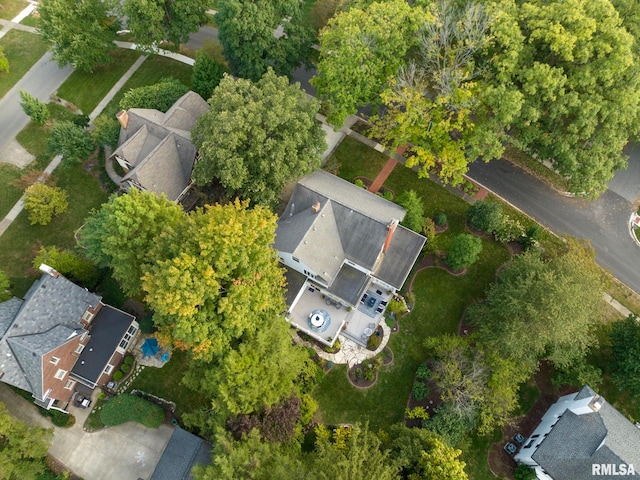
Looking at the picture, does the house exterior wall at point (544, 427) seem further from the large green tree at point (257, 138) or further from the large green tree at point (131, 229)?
the large green tree at point (131, 229)

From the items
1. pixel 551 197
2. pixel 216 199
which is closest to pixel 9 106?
pixel 216 199

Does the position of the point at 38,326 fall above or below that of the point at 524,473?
below

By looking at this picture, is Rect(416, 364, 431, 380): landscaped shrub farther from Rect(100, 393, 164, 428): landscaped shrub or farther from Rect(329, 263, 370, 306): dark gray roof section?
Rect(100, 393, 164, 428): landscaped shrub

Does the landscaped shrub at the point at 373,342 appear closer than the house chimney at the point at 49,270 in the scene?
No

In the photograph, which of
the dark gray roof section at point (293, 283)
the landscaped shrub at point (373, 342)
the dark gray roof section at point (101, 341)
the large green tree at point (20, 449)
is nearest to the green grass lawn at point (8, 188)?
the dark gray roof section at point (101, 341)

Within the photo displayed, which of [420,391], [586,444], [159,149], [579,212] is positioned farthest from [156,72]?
[586,444]

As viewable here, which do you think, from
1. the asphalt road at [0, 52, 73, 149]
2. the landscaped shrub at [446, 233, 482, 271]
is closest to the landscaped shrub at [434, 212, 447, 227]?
the landscaped shrub at [446, 233, 482, 271]

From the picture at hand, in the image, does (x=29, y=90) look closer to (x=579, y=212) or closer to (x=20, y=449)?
(x=20, y=449)

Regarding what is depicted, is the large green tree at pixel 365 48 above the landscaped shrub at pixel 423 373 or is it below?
above
